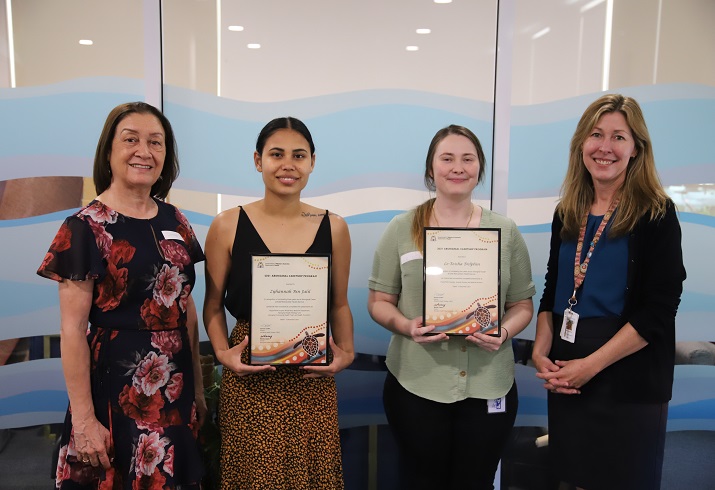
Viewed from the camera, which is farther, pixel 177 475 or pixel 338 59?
pixel 338 59

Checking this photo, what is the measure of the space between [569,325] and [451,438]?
0.68 metres

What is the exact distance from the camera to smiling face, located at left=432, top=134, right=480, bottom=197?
2.22m

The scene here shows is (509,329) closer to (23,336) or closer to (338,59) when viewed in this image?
(338,59)

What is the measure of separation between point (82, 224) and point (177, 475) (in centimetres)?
93

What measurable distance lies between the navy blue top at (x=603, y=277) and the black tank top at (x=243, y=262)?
1028 mm

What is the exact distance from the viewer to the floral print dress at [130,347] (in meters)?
1.78

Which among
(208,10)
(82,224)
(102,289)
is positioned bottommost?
(102,289)

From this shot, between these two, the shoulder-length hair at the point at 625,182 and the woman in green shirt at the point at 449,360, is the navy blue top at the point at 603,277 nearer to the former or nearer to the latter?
the shoulder-length hair at the point at 625,182

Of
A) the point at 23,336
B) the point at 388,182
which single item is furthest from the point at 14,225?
the point at 388,182

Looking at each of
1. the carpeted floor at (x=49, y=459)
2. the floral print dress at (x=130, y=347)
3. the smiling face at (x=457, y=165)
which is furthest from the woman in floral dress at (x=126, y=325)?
the carpeted floor at (x=49, y=459)

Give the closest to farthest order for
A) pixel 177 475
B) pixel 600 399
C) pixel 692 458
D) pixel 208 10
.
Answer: pixel 177 475
pixel 600 399
pixel 208 10
pixel 692 458

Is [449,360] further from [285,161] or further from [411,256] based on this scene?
[285,161]

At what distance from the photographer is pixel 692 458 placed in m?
3.07

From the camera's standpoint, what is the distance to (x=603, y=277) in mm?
2012
